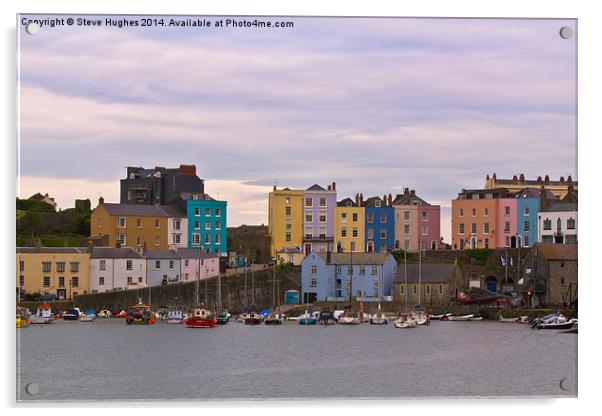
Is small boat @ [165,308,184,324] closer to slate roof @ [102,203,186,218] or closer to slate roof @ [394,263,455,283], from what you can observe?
slate roof @ [102,203,186,218]

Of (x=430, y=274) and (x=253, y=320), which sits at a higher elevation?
(x=430, y=274)

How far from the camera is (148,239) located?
41.3 metres

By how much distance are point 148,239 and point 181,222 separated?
1425 mm

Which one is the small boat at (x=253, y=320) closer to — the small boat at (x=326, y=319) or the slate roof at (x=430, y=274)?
the small boat at (x=326, y=319)

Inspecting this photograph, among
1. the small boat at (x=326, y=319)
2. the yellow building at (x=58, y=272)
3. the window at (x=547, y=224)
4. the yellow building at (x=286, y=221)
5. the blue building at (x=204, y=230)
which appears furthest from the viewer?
the yellow building at (x=286, y=221)

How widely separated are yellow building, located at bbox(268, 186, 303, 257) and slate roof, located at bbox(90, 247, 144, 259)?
464cm

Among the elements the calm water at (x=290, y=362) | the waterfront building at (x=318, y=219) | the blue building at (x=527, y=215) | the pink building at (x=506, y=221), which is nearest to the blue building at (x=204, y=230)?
the waterfront building at (x=318, y=219)

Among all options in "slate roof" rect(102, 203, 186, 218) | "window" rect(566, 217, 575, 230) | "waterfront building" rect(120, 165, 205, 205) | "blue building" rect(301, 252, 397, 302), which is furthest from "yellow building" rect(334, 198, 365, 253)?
"window" rect(566, 217, 575, 230)

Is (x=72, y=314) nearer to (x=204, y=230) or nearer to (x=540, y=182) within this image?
(x=204, y=230)

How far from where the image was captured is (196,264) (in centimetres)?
4059

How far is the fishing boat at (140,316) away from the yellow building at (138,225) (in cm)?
221

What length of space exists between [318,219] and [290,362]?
72.0 feet

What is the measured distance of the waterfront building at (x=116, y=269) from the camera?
39156mm

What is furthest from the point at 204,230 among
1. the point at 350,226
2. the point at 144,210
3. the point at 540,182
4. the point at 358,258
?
the point at 540,182
